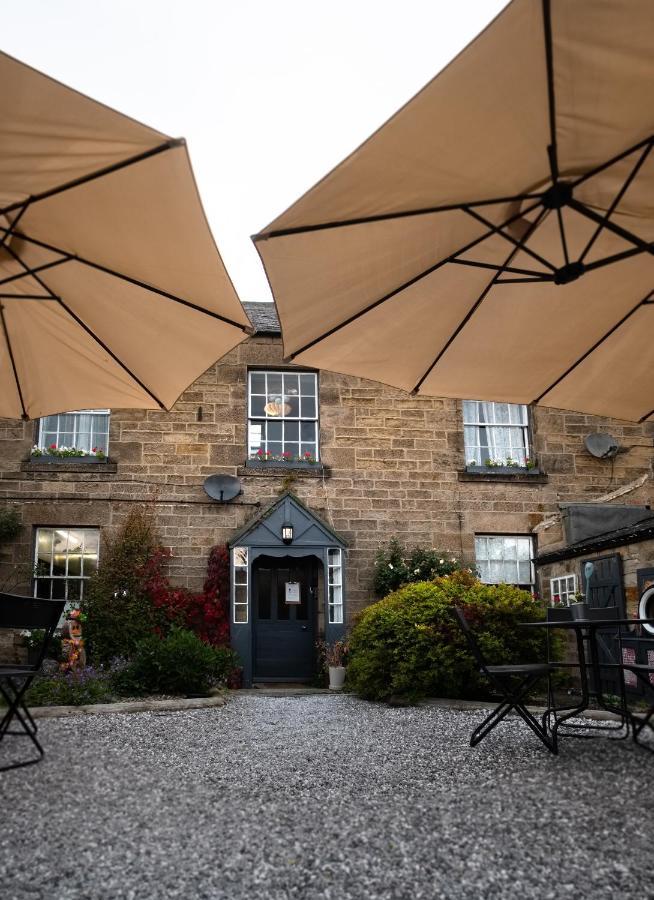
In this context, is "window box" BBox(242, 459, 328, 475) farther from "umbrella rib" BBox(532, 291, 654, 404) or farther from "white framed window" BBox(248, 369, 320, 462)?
"umbrella rib" BBox(532, 291, 654, 404)

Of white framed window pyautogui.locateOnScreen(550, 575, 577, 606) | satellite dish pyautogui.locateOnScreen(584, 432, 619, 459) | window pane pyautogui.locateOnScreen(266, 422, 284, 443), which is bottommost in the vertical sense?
white framed window pyautogui.locateOnScreen(550, 575, 577, 606)

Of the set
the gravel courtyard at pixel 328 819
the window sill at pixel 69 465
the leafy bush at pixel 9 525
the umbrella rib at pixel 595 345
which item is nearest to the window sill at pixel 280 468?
the window sill at pixel 69 465

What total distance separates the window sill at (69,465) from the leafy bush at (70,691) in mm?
3941

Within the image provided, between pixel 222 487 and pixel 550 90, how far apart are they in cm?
833

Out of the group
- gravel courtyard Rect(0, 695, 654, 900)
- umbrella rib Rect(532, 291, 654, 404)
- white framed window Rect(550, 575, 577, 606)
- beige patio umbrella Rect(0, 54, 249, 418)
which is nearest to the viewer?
gravel courtyard Rect(0, 695, 654, 900)

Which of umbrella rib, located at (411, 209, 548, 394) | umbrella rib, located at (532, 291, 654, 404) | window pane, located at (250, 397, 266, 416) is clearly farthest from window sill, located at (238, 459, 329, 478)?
umbrella rib, located at (532, 291, 654, 404)

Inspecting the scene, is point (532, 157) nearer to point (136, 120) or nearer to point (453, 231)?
point (453, 231)

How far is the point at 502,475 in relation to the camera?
1120 centimetres

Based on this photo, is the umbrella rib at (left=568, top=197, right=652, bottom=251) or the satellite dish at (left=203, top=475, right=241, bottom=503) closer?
the umbrella rib at (left=568, top=197, right=652, bottom=251)

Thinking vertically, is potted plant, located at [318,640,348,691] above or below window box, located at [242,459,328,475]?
below

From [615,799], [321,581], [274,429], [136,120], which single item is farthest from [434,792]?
[274,429]

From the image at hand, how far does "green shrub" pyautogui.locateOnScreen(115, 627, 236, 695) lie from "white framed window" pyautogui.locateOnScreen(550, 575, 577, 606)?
15.3ft

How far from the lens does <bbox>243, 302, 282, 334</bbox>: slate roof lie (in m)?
11.4

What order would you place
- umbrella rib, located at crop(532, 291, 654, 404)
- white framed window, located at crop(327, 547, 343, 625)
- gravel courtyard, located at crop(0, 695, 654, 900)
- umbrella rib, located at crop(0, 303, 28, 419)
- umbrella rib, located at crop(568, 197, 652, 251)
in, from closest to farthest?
gravel courtyard, located at crop(0, 695, 654, 900)
umbrella rib, located at crop(568, 197, 652, 251)
umbrella rib, located at crop(532, 291, 654, 404)
umbrella rib, located at crop(0, 303, 28, 419)
white framed window, located at crop(327, 547, 343, 625)
